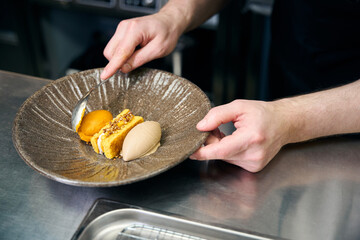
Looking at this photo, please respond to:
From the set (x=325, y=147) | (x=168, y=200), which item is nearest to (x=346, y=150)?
(x=325, y=147)

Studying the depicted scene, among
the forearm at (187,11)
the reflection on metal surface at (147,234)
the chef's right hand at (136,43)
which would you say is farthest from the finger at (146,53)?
the reflection on metal surface at (147,234)

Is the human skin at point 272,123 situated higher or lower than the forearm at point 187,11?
lower

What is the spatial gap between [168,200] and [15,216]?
0.30 m

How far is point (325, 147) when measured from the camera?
2.74ft

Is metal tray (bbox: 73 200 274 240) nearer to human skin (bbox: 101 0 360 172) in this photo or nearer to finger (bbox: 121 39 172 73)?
human skin (bbox: 101 0 360 172)

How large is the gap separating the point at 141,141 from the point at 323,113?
1.39 ft

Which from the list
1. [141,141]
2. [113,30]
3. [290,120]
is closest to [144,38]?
[141,141]

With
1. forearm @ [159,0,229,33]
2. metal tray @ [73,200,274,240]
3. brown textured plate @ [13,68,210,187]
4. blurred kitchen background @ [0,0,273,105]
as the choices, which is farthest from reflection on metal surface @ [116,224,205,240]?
blurred kitchen background @ [0,0,273,105]

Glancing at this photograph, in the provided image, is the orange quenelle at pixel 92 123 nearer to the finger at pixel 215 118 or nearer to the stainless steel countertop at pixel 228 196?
the stainless steel countertop at pixel 228 196

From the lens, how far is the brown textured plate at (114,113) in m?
0.68

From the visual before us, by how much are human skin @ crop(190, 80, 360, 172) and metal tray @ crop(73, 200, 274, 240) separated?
0.45ft

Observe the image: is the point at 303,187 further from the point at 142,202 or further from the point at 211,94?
the point at 211,94

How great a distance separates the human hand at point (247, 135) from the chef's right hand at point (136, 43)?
323 mm

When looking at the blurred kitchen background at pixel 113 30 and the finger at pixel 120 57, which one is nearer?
the finger at pixel 120 57
